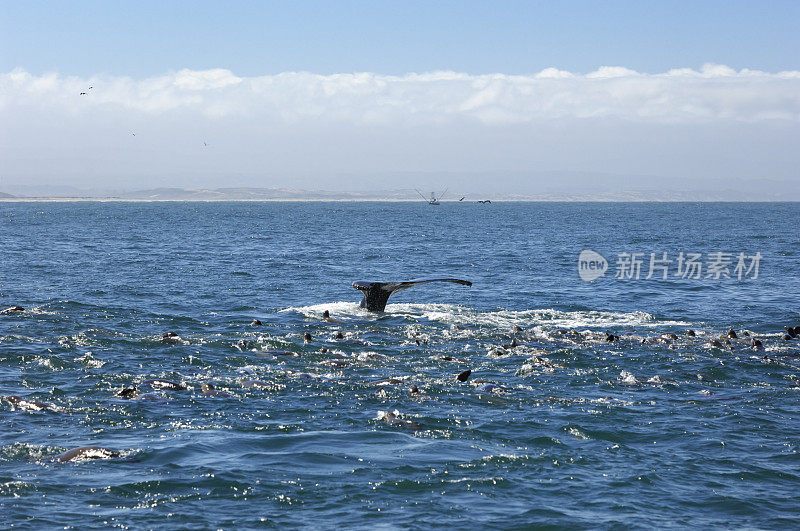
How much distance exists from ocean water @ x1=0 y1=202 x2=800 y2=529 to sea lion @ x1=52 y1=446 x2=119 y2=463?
18cm

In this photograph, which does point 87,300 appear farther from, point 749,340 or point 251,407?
point 749,340

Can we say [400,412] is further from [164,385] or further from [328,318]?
[328,318]

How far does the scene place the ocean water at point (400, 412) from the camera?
13.5 m

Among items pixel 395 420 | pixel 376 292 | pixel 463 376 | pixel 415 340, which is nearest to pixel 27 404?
pixel 395 420

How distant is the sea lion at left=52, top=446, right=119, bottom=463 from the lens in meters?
15.1

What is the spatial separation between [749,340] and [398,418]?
16347 mm

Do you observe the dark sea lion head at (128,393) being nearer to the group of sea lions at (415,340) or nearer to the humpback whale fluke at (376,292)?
the group of sea lions at (415,340)

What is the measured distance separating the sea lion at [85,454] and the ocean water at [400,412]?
0.18m

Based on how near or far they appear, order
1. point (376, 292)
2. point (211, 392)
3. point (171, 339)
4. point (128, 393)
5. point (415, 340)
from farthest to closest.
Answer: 1. point (376, 292)
2. point (415, 340)
3. point (171, 339)
4. point (211, 392)
5. point (128, 393)

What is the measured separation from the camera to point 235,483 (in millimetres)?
14367

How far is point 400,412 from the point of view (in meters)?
18.9

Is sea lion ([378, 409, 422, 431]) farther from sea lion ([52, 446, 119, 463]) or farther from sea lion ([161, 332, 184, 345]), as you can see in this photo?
sea lion ([161, 332, 184, 345])

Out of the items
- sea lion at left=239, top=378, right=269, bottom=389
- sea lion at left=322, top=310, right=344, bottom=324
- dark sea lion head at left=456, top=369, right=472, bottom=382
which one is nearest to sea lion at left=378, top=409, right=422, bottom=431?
dark sea lion head at left=456, top=369, right=472, bottom=382

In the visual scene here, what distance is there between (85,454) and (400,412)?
6.96 metres
